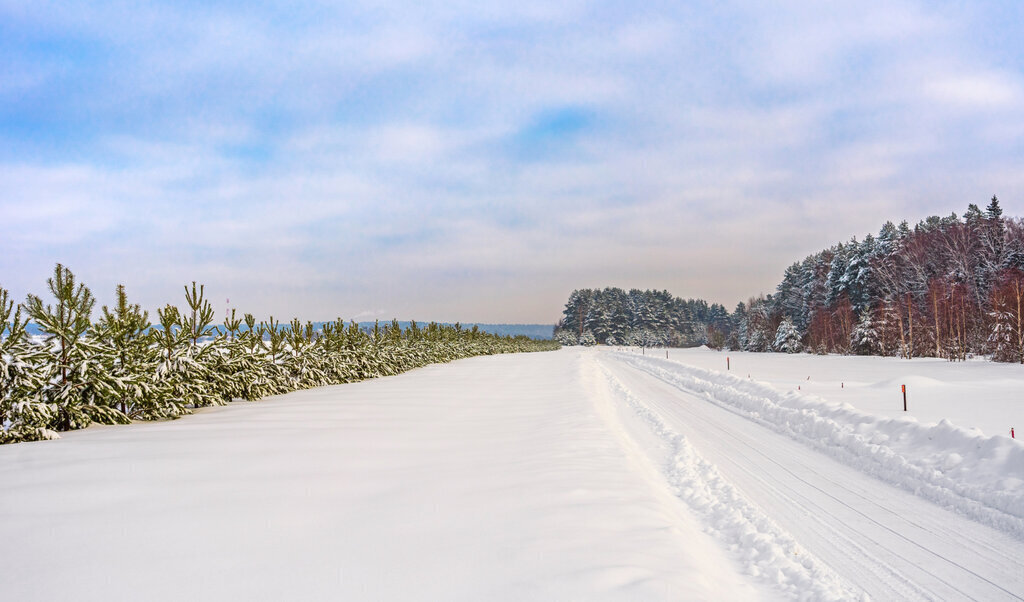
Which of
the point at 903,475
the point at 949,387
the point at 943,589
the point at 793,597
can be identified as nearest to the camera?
the point at 793,597

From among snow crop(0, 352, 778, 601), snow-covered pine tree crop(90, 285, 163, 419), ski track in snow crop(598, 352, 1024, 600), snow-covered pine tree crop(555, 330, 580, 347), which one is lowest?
snow-covered pine tree crop(555, 330, 580, 347)

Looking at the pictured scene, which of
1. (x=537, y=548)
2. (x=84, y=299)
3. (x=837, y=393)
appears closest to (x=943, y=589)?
(x=537, y=548)

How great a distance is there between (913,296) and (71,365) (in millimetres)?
64654

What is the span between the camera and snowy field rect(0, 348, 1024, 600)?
3.30 metres

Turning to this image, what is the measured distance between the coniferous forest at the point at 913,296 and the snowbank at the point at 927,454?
29340 millimetres

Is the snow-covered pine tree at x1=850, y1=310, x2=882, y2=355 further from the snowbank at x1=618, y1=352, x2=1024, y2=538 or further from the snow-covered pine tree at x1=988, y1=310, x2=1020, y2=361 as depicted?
the snowbank at x1=618, y1=352, x2=1024, y2=538

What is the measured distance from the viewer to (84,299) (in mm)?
8570

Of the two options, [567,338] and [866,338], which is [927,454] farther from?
[567,338]

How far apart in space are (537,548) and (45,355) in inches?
332

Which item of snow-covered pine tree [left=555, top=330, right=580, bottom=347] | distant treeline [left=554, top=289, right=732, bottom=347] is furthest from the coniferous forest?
snow-covered pine tree [left=555, top=330, right=580, bottom=347]

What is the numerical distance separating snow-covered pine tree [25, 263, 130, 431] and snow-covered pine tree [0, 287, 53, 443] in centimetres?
33

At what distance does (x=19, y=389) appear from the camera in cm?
712

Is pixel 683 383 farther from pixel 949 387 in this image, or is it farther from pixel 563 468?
pixel 563 468

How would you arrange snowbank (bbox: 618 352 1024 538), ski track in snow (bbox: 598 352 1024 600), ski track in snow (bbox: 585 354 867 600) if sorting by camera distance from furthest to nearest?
snowbank (bbox: 618 352 1024 538) < ski track in snow (bbox: 598 352 1024 600) < ski track in snow (bbox: 585 354 867 600)
